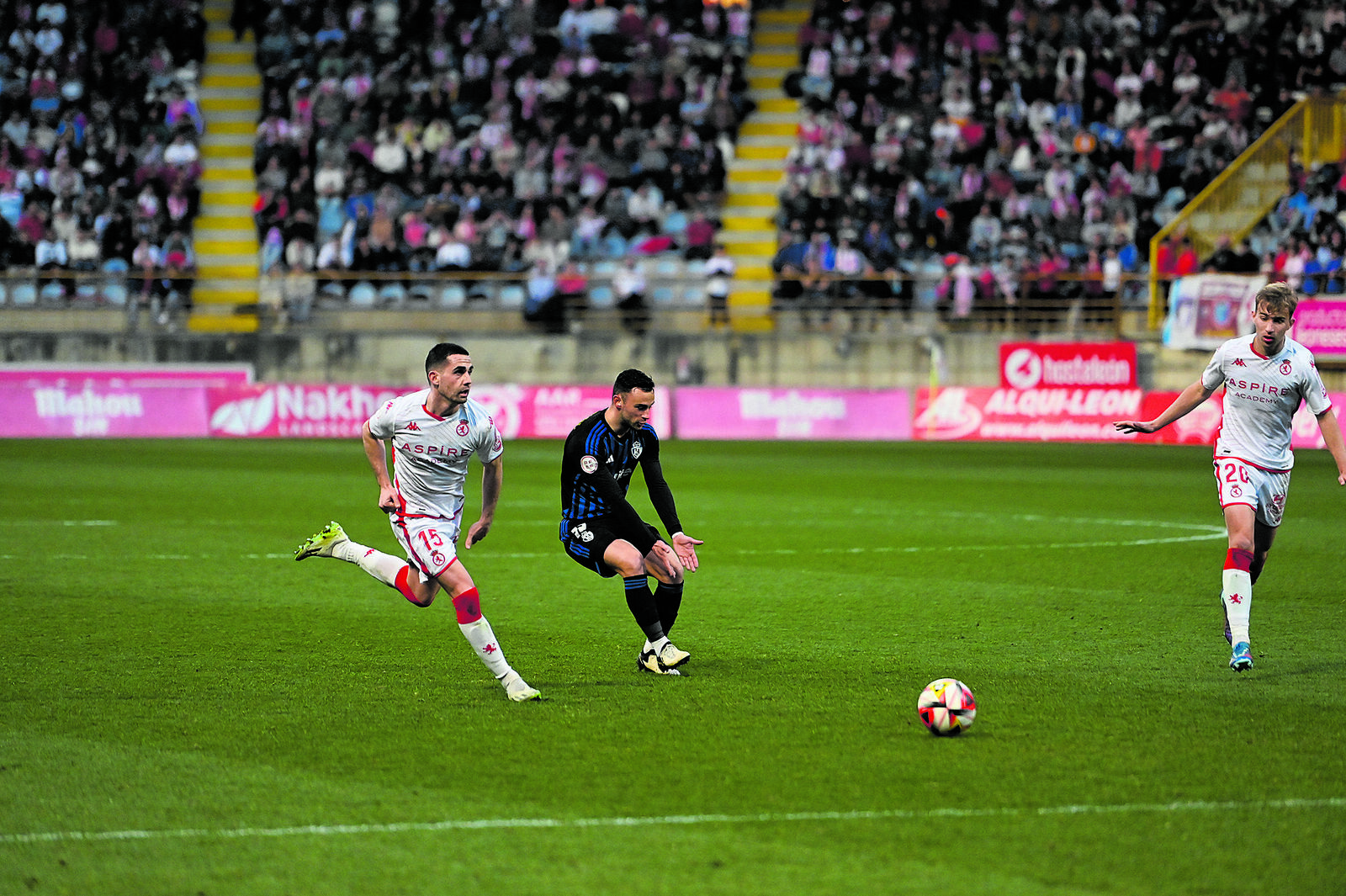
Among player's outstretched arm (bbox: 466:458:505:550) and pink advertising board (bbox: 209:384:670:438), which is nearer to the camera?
player's outstretched arm (bbox: 466:458:505:550)

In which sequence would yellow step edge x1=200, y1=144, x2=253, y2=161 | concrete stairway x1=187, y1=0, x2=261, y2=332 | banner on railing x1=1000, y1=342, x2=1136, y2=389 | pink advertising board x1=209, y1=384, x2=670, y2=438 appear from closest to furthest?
1. banner on railing x1=1000, y1=342, x2=1136, y2=389
2. pink advertising board x1=209, y1=384, x2=670, y2=438
3. concrete stairway x1=187, y1=0, x2=261, y2=332
4. yellow step edge x1=200, y1=144, x2=253, y2=161

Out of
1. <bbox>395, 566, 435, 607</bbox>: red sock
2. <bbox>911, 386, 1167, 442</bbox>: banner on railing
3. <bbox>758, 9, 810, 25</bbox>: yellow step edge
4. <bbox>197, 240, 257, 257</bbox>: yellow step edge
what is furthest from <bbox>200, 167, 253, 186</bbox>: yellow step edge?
<bbox>395, 566, 435, 607</bbox>: red sock

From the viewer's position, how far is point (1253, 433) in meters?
8.05

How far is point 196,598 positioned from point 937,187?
20.7 meters

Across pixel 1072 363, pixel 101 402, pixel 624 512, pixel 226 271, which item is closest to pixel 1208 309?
pixel 1072 363

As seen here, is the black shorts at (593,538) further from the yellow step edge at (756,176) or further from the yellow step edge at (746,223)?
the yellow step edge at (756,176)

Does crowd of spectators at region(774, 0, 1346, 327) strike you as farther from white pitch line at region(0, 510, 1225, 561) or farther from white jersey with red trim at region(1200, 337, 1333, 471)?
white jersey with red trim at region(1200, 337, 1333, 471)

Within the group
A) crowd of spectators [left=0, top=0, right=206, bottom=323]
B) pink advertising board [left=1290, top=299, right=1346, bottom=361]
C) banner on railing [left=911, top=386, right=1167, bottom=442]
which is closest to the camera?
pink advertising board [left=1290, top=299, right=1346, bottom=361]

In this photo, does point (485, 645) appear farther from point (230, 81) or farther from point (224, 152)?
point (230, 81)

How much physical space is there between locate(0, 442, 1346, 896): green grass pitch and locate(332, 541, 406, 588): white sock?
0.51 meters

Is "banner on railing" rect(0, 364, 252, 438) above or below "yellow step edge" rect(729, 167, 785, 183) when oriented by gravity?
below

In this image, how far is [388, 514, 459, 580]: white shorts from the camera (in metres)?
7.29

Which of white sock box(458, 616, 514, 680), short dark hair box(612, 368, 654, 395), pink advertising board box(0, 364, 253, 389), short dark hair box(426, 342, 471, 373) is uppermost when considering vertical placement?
short dark hair box(426, 342, 471, 373)

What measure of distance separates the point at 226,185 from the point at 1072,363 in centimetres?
1739
